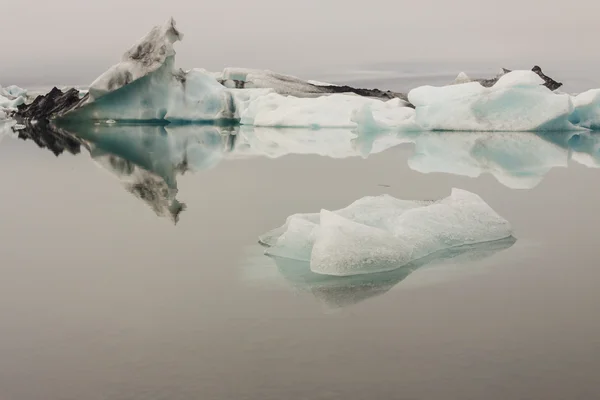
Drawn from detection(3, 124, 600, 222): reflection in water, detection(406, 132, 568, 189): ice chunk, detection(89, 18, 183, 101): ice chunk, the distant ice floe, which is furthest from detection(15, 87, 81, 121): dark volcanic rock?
detection(406, 132, 568, 189): ice chunk

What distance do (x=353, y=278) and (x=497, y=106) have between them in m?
13.5

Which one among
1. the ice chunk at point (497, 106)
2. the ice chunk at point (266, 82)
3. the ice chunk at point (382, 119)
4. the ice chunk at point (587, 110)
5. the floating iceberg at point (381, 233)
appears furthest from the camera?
the ice chunk at point (266, 82)

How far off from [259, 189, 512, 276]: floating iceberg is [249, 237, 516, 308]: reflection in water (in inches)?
2.5

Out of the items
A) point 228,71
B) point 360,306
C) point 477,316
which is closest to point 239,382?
point 360,306

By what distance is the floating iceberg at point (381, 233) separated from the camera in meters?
3.82

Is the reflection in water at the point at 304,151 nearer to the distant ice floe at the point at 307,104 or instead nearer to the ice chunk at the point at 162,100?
the distant ice floe at the point at 307,104

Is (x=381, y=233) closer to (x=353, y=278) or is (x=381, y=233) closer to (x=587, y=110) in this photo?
(x=353, y=278)

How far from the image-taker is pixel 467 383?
231 centimetres

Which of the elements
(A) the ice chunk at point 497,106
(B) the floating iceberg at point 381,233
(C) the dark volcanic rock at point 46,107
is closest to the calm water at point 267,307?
(B) the floating iceberg at point 381,233

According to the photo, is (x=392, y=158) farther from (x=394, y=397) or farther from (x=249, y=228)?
(x=394, y=397)

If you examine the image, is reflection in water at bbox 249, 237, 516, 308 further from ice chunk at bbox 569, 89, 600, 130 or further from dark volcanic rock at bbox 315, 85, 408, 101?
dark volcanic rock at bbox 315, 85, 408, 101

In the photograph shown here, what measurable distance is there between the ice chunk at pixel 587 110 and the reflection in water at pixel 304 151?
407mm

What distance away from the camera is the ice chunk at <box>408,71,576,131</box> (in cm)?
1549

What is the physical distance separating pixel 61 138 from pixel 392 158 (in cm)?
1088
